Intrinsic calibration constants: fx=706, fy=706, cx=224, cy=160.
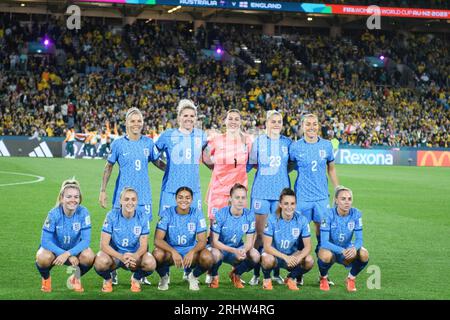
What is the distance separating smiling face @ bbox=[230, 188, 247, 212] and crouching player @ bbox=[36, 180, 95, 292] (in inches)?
56.4

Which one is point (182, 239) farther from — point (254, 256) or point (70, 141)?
point (70, 141)

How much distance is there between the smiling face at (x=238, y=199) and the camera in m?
6.93

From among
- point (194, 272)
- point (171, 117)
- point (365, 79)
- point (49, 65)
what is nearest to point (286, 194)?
point (194, 272)

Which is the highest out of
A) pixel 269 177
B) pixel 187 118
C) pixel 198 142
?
pixel 187 118

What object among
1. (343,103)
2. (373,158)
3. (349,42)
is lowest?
(373,158)

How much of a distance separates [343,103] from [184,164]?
102ft

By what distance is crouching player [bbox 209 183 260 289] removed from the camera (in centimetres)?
689

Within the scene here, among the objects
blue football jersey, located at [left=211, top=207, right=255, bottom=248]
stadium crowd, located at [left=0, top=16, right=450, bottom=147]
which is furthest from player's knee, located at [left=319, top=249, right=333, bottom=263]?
stadium crowd, located at [left=0, top=16, right=450, bottom=147]

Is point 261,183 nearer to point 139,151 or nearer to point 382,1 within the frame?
point 139,151

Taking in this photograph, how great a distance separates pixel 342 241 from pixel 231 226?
1.13m

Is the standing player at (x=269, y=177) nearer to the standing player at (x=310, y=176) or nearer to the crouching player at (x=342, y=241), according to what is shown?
the standing player at (x=310, y=176)

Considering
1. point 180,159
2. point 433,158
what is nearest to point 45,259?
point 180,159

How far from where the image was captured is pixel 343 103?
37656 millimetres

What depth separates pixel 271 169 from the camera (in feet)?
24.9
